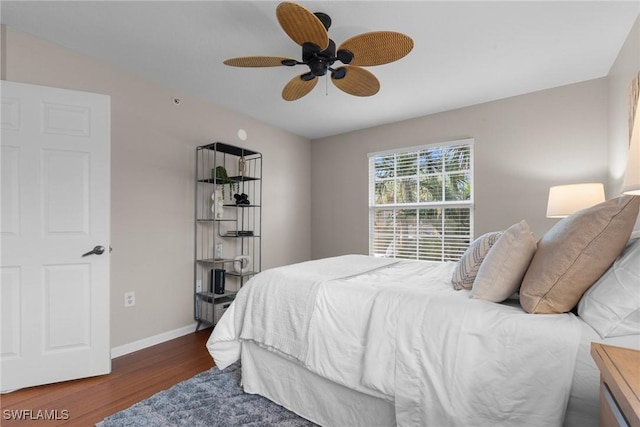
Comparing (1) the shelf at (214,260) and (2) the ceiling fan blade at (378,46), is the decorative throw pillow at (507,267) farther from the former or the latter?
(1) the shelf at (214,260)

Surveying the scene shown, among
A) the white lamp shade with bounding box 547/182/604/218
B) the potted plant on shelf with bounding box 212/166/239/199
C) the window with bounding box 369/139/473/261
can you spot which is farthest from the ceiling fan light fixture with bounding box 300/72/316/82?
the white lamp shade with bounding box 547/182/604/218

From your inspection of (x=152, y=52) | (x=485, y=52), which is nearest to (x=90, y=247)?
(x=152, y=52)

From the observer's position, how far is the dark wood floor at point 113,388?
181 centimetres

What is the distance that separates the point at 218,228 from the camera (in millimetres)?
3436

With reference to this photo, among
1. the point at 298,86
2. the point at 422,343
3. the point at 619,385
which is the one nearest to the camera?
the point at 619,385

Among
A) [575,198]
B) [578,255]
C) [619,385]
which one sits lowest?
[619,385]

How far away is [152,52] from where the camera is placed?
2.40m

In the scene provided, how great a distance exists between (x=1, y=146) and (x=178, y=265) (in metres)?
1.58

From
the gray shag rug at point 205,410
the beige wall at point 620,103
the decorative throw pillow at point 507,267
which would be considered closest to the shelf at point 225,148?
the gray shag rug at point 205,410

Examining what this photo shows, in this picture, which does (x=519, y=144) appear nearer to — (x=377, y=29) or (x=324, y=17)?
(x=377, y=29)

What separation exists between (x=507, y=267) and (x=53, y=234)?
2.76 meters

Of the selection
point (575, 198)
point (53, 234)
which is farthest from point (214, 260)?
point (575, 198)

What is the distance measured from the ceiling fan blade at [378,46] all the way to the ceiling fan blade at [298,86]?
394 millimetres

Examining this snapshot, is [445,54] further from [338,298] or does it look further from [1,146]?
[1,146]
